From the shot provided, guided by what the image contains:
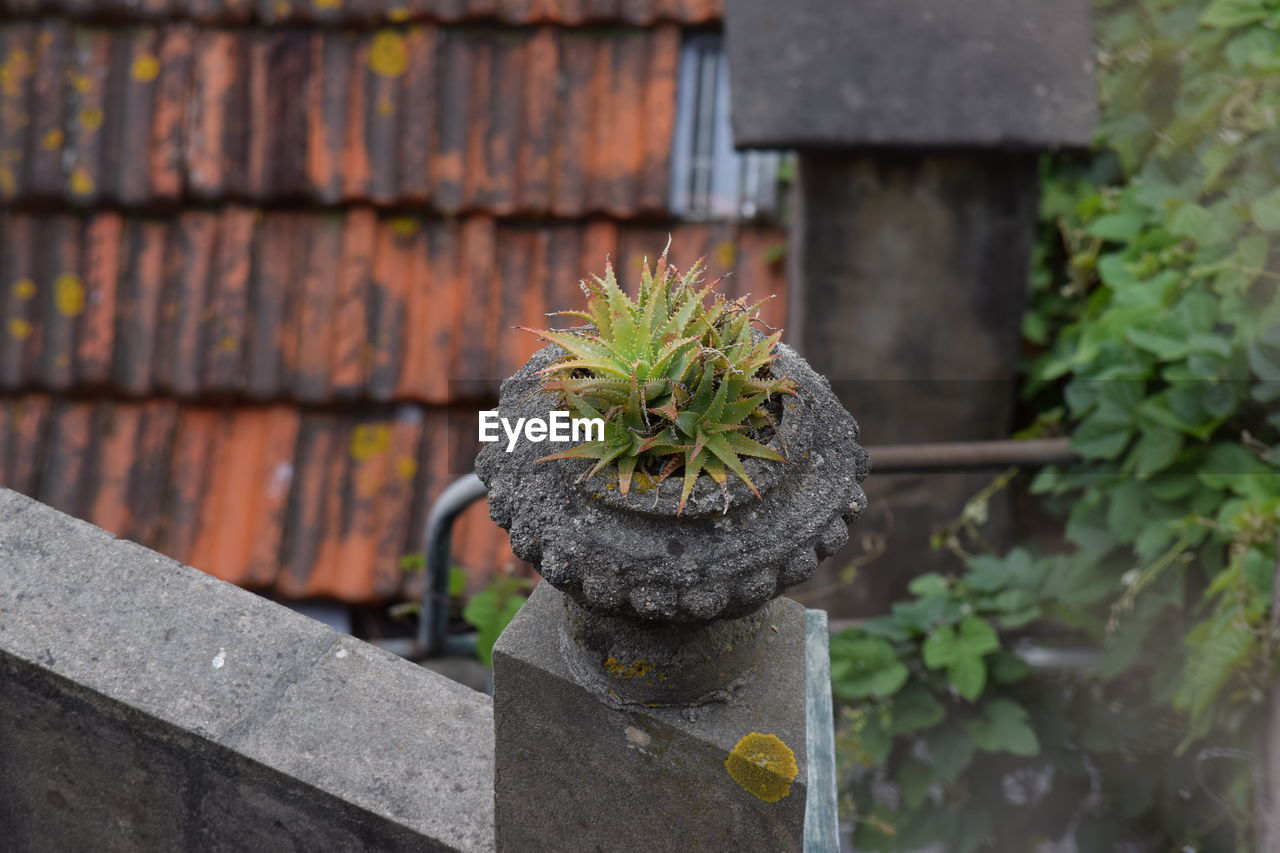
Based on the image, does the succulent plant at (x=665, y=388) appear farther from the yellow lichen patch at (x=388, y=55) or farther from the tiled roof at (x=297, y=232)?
the yellow lichen patch at (x=388, y=55)

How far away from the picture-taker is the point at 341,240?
3873 millimetres

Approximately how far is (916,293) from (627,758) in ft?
7.00

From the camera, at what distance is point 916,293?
3236 mm

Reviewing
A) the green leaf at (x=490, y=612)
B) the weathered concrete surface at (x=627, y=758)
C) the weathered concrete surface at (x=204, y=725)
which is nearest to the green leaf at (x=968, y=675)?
the green leaf at (x=490, y=612)

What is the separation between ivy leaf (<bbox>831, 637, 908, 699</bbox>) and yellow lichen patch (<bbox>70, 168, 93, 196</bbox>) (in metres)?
2.77

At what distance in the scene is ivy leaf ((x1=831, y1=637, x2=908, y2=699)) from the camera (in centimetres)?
321

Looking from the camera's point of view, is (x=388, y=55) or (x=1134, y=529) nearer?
(x=1134, y=529)

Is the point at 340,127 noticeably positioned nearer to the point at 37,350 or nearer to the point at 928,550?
the point at 37,350

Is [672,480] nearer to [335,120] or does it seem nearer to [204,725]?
[204,725]

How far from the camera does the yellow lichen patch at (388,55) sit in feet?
12.9

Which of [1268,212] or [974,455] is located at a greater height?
[1268,212]

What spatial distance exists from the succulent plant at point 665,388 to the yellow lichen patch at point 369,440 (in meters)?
2.58

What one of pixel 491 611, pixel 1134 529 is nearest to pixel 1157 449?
pixel 1134 529

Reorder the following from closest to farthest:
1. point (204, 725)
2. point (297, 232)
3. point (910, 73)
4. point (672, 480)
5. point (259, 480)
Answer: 1. point (672, 480)
2. point (204, 725)
3. point (910, 73)
4. point (259, 480)
5. point (297, 232)
